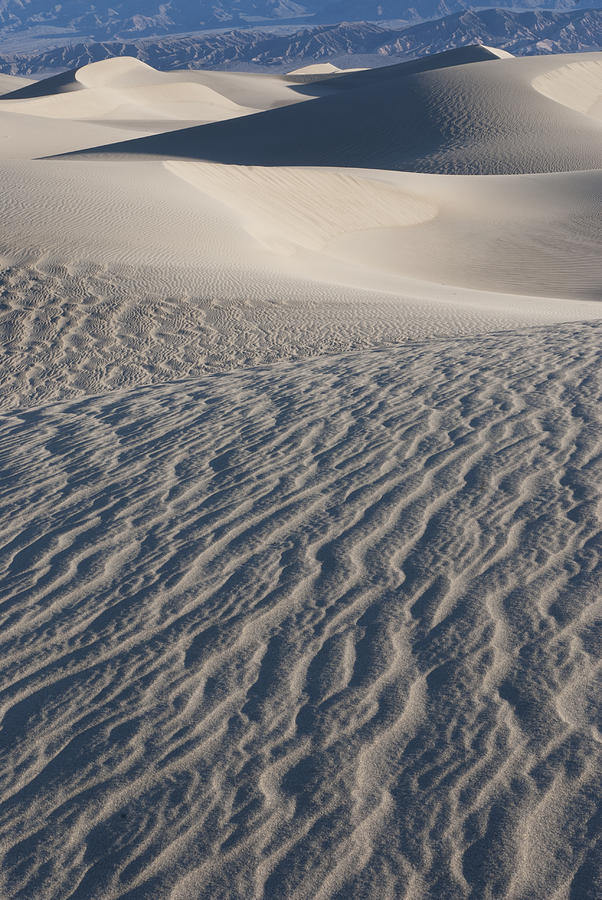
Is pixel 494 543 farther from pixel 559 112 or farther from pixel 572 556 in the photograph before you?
pixel 559 112

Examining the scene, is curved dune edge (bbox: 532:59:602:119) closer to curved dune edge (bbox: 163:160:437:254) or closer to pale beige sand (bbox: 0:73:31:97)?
curved dune edge (bbox: 163:160:437:254)

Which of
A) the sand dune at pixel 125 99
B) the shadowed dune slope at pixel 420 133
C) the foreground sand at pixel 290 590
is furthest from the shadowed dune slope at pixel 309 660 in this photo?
the sand dune at pixel 125 99

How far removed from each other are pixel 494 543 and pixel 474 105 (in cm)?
3245

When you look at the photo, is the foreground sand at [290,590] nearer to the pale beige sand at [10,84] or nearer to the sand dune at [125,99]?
the sand dune at [125,99]

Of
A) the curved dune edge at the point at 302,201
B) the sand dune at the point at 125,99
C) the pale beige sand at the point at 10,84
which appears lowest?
the pale beige sand at the point at 10,84

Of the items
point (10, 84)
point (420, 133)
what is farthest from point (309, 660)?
point (10, 84)

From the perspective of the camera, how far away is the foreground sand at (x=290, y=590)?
283 cm

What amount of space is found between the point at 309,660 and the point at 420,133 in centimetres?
3107

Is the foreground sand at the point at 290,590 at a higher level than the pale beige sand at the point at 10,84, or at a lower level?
higher

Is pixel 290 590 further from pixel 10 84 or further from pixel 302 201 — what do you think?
pixel 10 84

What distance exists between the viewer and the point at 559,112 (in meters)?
33.5

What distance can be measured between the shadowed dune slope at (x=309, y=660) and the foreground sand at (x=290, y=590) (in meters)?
0.01

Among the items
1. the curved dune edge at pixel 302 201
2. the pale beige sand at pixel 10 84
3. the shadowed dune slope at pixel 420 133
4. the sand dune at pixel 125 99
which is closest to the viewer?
the curved dune edge at pixel 302 201

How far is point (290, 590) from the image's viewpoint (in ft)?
13.4
